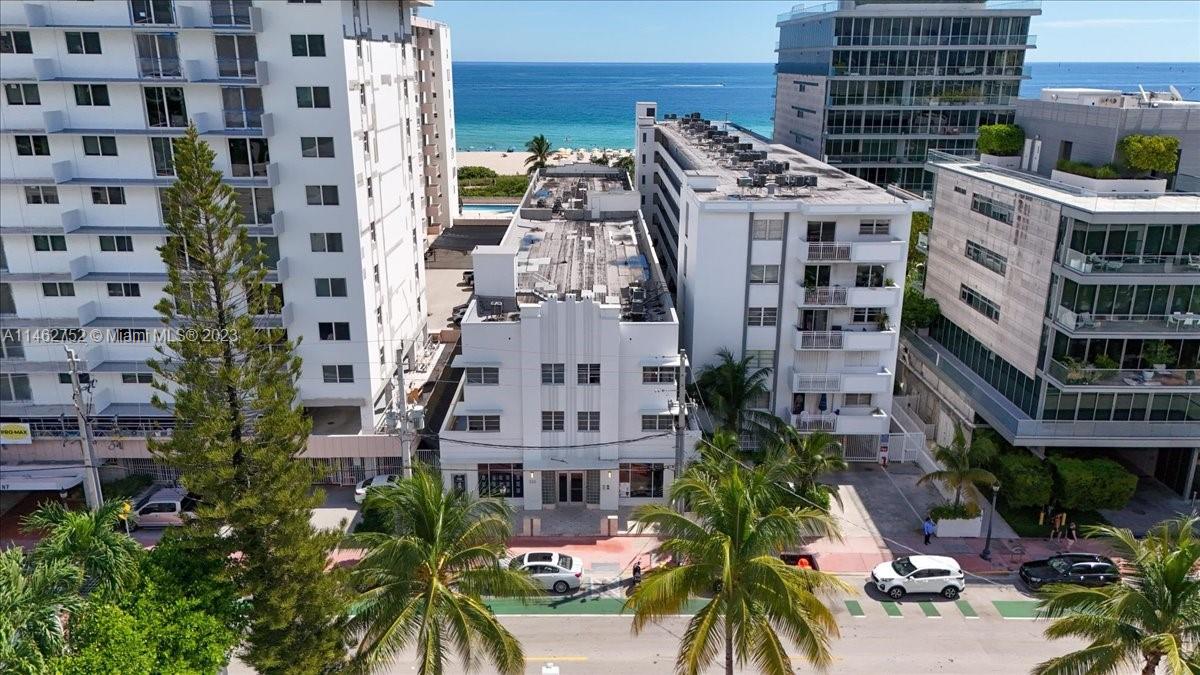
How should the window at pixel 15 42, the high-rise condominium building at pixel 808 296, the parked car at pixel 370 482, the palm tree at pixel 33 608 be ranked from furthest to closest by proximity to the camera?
→ the high-rise condominium building at pixel 808 296
the parked car at pixel 370 482
the window at pixel 15 42
the palm tree at pixel 33 608

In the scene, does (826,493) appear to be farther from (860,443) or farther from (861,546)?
(860,443)

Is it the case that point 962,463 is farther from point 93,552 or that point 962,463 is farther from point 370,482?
point 93,552

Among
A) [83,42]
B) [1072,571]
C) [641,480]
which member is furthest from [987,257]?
[83,42]

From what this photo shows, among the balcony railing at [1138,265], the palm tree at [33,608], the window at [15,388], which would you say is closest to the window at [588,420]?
the palm tree at [33,608]

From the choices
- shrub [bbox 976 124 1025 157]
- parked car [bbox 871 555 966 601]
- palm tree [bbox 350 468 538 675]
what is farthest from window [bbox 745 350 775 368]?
palm tree [bbox 350 468 538 675]

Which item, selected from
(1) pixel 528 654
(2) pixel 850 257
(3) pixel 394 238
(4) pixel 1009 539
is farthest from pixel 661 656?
(3) pixel 394 238

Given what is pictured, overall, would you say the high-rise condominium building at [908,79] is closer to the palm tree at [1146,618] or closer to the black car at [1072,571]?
the black car at [1072,571]

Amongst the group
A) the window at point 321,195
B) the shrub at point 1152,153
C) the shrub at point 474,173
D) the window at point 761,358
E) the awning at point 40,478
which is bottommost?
the awning at point 40,478
